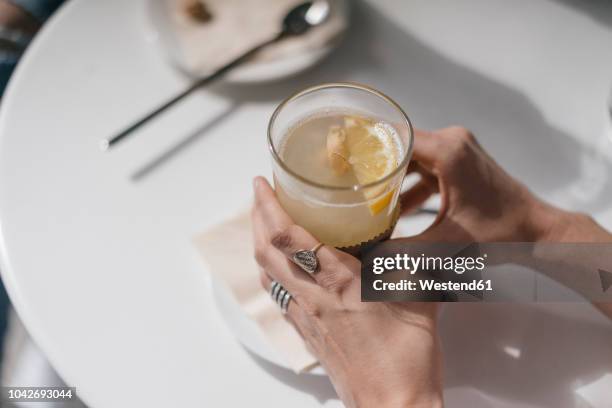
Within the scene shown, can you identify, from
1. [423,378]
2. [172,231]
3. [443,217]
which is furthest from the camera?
[172,231]

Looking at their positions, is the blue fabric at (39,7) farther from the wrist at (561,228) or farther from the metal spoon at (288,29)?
the wrist at (561,228)

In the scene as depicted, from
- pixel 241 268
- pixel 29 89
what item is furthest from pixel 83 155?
pixel 241 268

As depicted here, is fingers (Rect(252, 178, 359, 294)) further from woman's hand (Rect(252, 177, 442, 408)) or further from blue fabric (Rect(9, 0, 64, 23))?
blue fabric (Rect(9, 0, 64, 23))

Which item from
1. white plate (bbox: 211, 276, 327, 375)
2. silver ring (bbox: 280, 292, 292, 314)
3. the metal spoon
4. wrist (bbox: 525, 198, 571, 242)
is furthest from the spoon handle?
wrist (bbox: 525, 198, 571, 242)

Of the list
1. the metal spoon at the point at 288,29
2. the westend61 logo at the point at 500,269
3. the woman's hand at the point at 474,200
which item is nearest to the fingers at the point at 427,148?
the woman's hand at the point at 474,200

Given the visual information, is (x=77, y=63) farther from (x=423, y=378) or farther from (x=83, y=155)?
(x=423, y=378)

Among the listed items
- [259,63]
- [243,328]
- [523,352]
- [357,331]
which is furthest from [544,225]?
[259,63]

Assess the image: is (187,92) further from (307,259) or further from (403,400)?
(403,400)
